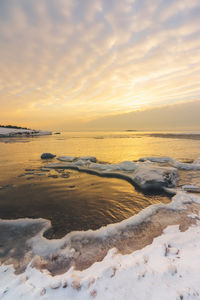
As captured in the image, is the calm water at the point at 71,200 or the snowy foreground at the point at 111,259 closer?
the snowy foreground at the point at 111,259

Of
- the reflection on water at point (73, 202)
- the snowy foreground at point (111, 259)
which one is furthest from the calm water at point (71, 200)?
the snowy foreground at point (111, 259)

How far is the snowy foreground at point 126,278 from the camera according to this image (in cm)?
163

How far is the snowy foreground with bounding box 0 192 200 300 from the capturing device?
5.35ft

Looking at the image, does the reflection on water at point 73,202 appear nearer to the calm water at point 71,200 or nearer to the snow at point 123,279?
the calm water at point 71,200

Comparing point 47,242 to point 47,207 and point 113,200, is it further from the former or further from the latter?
point 113,200

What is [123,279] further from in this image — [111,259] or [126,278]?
[111,259]

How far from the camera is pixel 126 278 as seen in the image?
1854mm

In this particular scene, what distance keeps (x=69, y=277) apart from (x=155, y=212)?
10.1 ft

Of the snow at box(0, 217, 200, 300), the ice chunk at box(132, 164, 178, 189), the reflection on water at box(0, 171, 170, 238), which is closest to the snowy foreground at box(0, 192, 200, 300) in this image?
the snow at box(0, 217, 200, 300)

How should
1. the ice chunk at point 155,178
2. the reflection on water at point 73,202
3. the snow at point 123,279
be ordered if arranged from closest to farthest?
the snow at point 123,279, the reflection on water at point 73,202, the ice chunk at point 155,178

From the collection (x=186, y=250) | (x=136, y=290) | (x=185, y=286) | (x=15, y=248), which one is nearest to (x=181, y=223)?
(x=186, y=250)

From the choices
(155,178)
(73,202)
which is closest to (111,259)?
(73,202)

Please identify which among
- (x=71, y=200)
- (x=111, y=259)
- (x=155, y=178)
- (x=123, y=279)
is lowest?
(x=71, y=200)

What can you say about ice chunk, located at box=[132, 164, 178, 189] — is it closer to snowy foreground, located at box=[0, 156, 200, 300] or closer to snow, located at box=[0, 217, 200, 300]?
snowy foreground, located at box=[0, 156, 200, 300]
